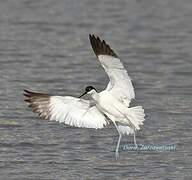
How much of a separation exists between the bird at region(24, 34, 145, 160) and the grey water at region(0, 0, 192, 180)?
53 cm

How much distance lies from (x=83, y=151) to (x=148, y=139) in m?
1.08

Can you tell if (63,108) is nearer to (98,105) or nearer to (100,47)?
(98,105)

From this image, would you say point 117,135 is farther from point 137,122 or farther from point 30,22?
point 30,22

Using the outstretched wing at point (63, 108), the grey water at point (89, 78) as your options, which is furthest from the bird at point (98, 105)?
the grey water at point (89, 78)

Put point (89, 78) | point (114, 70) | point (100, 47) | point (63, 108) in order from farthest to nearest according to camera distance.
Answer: point (89, 78)
point (63, 108)
point (114, 70)
point (100, 47)

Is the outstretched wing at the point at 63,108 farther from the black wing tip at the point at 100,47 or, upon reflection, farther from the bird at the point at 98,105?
the black wing tip at the point at 100,47

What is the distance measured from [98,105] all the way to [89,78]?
495 cm

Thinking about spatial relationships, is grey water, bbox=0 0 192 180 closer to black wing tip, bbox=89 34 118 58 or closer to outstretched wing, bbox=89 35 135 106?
outstretched wing, bbox=89 35 135 106

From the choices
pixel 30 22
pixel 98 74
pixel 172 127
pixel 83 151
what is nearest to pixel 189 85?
pixel 98 74

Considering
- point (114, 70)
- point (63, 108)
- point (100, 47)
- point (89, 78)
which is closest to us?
point (100, 47)

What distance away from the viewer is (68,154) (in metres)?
12.2

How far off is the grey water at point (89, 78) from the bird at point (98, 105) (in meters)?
0.53

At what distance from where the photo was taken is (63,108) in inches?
458

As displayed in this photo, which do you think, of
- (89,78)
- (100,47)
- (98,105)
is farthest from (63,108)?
(89,78)
